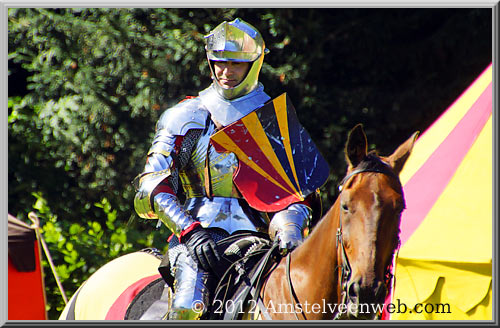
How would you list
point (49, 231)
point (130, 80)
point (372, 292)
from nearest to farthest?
point (372, 292) < point (49, 231) < point (130, 80)

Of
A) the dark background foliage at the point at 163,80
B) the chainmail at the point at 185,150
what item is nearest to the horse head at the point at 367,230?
the chainmail at the point at 185,150

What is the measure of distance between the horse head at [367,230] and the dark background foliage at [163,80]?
16.4 ft

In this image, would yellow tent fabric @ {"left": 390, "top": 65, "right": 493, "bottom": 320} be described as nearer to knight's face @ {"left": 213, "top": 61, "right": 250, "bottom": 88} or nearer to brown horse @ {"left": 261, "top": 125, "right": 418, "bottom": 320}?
brown horse @ {"left": 261, "top": 125, "right": 418, "bottom": 320}

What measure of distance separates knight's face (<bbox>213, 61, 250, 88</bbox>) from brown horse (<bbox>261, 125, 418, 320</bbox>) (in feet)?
3.51

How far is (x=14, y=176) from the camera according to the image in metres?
9.27

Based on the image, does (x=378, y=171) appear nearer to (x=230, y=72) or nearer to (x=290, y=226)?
(x=290, y=226)

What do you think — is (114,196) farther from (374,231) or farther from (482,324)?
(374,231)

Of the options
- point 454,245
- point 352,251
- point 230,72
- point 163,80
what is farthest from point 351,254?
point 163,80

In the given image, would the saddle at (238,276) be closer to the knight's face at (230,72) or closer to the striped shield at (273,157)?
the striped shield at (273,157)

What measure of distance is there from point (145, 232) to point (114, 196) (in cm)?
68

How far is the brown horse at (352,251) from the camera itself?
117 inches

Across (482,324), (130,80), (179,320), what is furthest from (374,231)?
(130,80)

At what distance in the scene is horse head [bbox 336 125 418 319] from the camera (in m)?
2.96

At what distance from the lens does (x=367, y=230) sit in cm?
299
